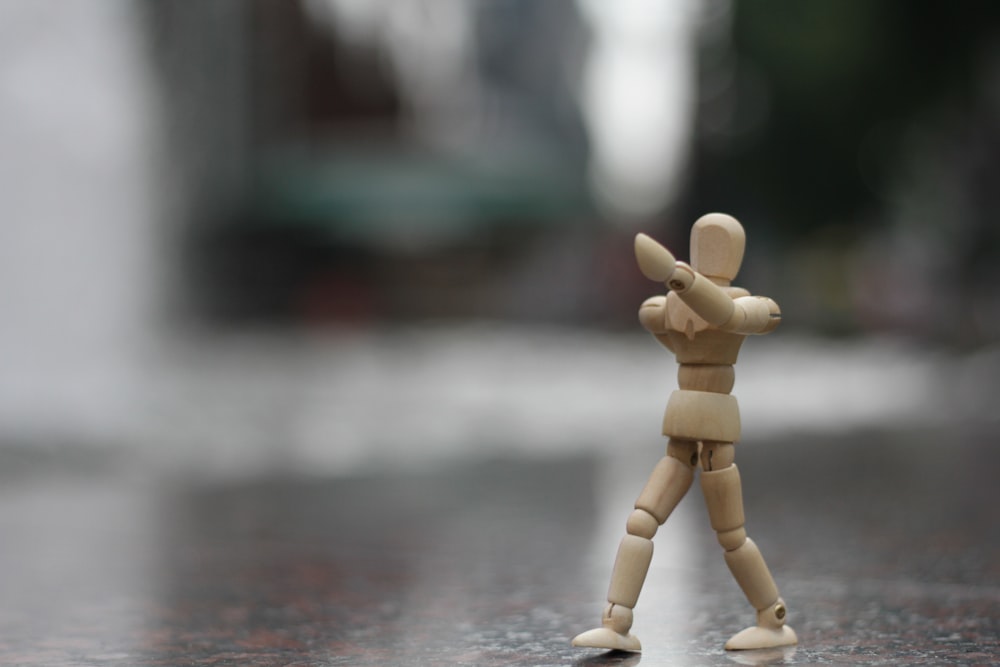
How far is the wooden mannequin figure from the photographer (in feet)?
7.79

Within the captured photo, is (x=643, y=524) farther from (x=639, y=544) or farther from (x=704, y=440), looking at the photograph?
(x=704, y=440)

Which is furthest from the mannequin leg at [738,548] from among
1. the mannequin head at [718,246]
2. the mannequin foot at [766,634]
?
the mannequin head at [718,246]

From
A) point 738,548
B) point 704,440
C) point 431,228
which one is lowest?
point 738,548

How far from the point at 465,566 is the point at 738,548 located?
1556mm

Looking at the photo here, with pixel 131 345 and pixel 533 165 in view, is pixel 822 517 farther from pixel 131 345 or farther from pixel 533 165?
pixel 533 165

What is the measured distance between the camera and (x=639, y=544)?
240 centimetres

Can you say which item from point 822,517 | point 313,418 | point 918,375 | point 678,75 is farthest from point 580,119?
point 822,517

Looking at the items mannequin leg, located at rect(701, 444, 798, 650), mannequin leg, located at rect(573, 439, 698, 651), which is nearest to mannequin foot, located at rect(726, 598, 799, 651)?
mannequin leg, located at rect(701, 444, 798, 650)

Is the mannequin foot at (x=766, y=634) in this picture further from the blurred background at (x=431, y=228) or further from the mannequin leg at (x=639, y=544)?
the blurred background at (x=431, y=228)

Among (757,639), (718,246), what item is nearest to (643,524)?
(757,639)

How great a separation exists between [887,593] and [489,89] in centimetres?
4134

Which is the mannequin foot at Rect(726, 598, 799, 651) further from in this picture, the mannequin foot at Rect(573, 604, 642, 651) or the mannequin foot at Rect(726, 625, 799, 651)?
the mannequin foot at Rect(573, 604, 642, 651)

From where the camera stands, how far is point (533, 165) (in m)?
27.3

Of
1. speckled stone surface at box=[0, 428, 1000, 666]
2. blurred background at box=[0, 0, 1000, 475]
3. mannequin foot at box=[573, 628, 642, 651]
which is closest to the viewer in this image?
mannequin foot at box=[573, 628, 642, 651]
